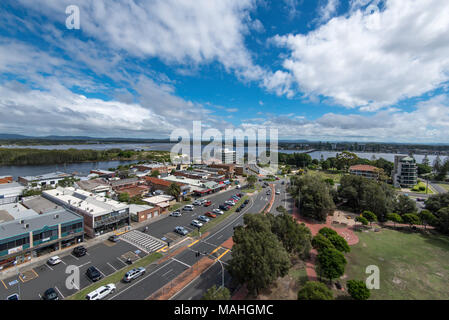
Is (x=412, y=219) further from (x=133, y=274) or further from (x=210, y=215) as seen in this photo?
(x=133, y=274)

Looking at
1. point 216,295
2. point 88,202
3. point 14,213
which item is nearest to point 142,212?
point 88,202

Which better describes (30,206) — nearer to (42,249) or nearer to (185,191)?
(42,249)

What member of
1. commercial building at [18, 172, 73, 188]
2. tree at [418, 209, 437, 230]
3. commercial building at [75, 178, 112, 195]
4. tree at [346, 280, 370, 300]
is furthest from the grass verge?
commercial building at [18, 172, 73, 188]

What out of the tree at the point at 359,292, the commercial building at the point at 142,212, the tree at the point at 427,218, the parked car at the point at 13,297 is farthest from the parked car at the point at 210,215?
the tree at the point at 427,218

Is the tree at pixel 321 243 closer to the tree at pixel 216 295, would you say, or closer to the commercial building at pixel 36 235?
the tree at pixel 216 295

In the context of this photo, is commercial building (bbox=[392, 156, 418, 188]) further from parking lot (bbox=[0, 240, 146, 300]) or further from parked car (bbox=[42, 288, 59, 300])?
parked car (bbox=[42, 288, 59, 300])
